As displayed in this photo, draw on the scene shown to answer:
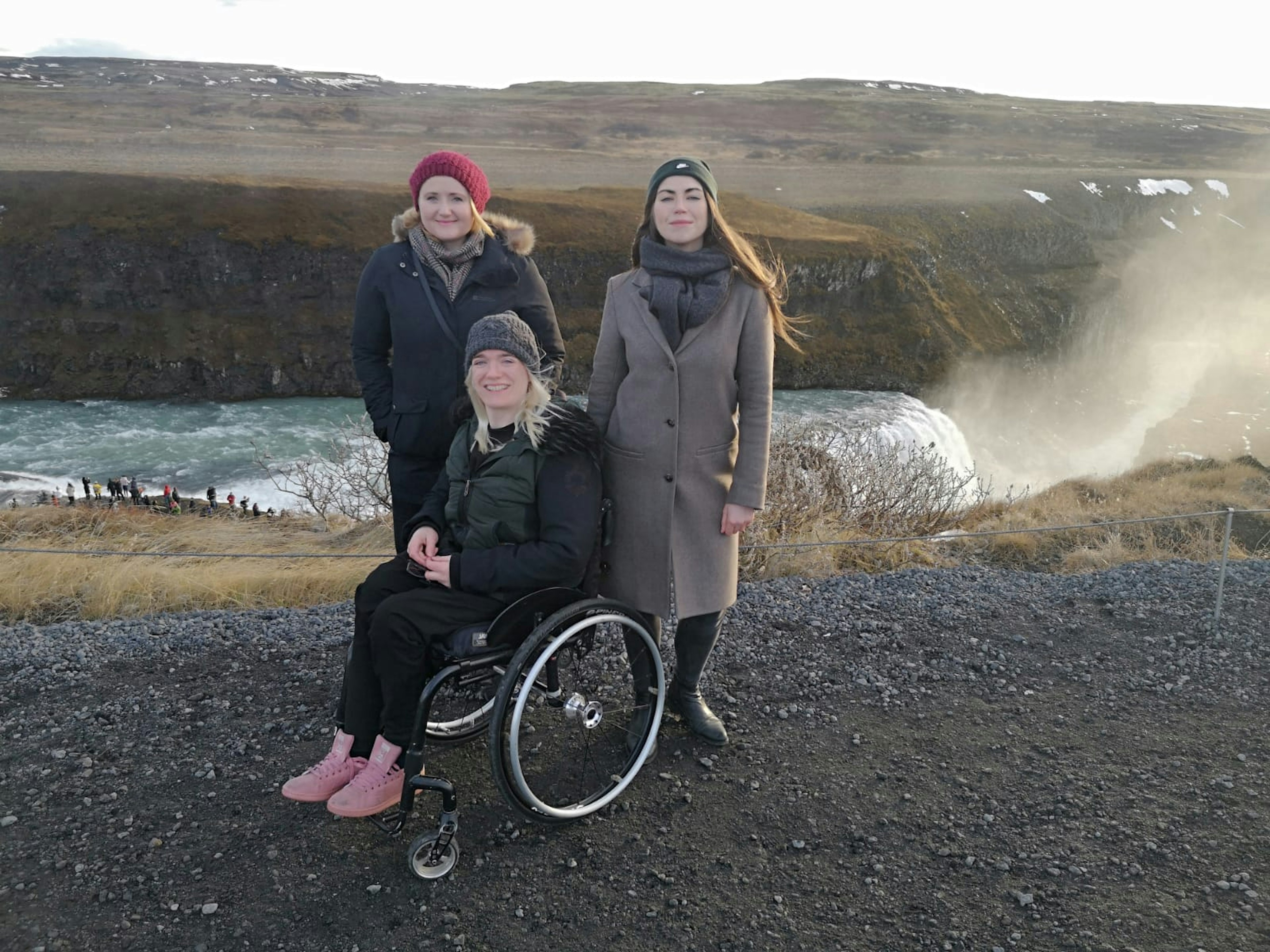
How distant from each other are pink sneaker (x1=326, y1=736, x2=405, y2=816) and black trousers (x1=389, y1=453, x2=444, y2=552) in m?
0.99

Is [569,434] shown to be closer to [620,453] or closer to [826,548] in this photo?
[620,453]

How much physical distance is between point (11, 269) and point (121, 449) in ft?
46.7


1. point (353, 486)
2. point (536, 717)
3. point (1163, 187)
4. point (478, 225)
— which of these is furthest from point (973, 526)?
point (1163, 187)

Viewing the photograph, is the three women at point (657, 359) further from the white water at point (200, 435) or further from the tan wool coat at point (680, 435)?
the white water at point (200, 435)

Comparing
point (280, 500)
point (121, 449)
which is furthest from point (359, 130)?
point (280, 500)

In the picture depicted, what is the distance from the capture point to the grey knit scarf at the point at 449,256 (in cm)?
340

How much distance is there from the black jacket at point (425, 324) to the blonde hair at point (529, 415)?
41cm

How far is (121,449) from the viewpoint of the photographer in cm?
2534

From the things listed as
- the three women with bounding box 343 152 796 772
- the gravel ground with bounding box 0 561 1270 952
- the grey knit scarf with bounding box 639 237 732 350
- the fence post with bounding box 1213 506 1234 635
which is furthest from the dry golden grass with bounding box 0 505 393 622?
the fence post with bounding box 1213 506 1234 635

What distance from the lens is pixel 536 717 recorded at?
359 centimetres

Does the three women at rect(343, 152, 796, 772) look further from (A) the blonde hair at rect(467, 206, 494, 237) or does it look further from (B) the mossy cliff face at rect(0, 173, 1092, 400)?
(B) the mossy cliff face at rect(0, 173, 1092, 400)

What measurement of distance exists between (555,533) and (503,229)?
1495mm

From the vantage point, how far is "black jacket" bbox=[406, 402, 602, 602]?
9.20ft

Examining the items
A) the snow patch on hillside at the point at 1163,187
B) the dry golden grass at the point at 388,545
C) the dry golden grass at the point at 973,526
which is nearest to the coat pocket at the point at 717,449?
the dry golden grass at the point at 973,526
